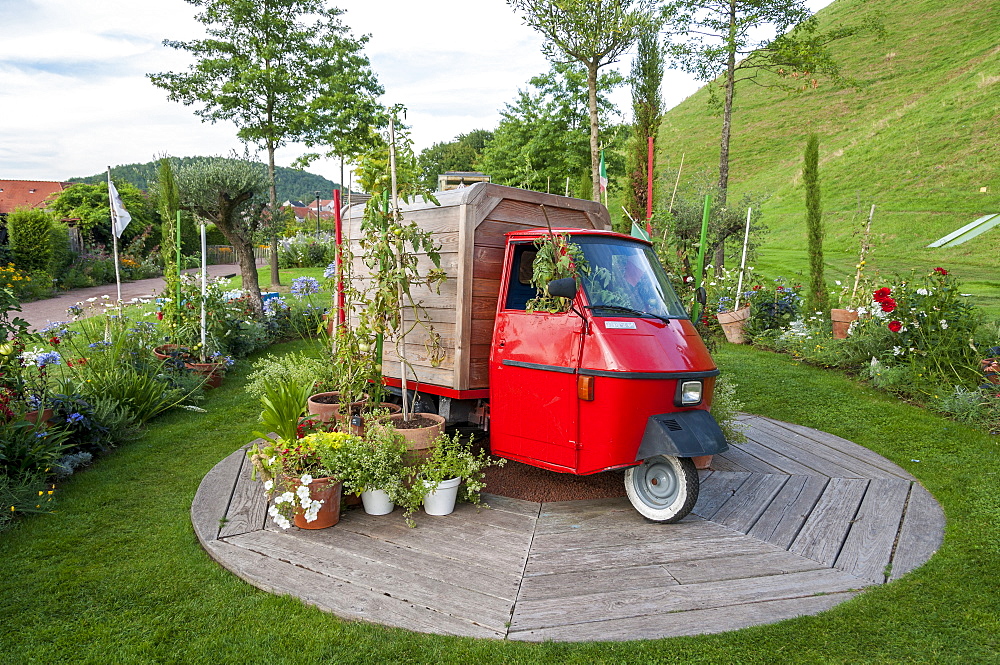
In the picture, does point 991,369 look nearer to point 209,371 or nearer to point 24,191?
point 209,371

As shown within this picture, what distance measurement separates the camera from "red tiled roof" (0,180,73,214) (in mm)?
39188

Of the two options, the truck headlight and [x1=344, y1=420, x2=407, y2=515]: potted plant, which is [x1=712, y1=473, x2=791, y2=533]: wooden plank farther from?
[x1=344, y1=420, x2=407, y2=515]: potted plant

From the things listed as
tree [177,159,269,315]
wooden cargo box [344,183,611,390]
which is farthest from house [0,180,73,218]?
wooden cargo box [344,183,611,390]

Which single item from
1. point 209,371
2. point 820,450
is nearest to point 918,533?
point 820,450

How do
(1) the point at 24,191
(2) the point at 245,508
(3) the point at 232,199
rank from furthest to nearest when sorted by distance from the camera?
1. (1) the point at 24,191
2. (3) the point at 232,199
3. (2) the point at 245,508

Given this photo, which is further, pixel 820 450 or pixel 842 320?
pixel 842 320

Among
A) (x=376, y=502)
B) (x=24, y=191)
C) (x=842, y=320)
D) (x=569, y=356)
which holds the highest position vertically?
(x=24, y=191)

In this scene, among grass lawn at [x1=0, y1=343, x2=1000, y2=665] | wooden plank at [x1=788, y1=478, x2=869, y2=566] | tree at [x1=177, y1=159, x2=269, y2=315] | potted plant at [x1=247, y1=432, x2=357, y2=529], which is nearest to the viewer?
grass lawn at [x1=0, y1=343, x2=1000, y2=665]

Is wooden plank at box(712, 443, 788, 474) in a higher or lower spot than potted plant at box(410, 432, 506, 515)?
lower

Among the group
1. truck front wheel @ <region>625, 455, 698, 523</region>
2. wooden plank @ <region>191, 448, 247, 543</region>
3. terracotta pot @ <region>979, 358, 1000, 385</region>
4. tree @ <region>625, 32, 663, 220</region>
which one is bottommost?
wooden plank @ <region>191, 448, 247, 543</region>

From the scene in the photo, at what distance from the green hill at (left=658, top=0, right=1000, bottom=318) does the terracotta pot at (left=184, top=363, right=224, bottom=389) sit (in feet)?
40.5

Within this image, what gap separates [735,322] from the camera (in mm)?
11094

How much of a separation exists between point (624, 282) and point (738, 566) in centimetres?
190

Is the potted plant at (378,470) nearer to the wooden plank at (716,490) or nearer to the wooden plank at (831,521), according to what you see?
the wooden plank at (716,490)
